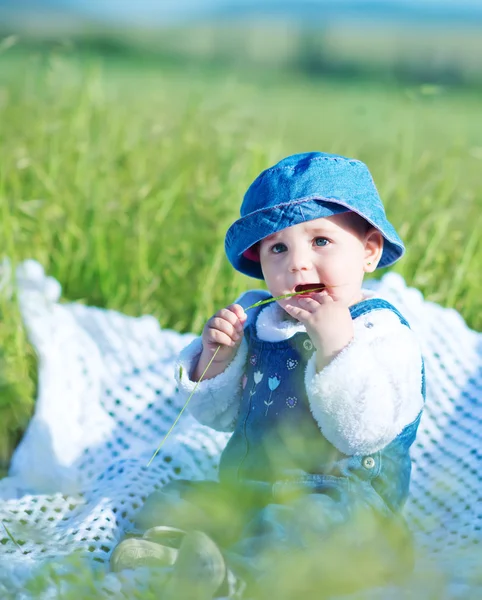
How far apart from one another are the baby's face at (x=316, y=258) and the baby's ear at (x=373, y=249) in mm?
50

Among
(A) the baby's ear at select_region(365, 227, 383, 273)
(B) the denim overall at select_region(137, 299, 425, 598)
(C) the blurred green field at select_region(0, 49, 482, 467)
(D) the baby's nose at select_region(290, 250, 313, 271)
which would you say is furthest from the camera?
(C) the blurred green field at select_region(0, 49, 482, 467)

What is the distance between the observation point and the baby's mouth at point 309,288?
5.37 feet

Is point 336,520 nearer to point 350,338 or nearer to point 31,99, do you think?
point 350,338

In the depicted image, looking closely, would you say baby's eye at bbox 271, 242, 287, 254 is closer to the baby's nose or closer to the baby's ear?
the baby's nose

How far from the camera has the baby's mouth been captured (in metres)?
1.64

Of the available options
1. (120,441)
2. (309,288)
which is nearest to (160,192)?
(120,441)

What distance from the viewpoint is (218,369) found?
179 centimetres

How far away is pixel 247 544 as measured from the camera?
1.52m

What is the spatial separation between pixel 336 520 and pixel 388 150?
89.3 inches

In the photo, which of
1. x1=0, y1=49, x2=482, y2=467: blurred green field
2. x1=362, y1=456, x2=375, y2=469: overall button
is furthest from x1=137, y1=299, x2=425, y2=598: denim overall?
x1=0, y1=49, x2=482, y2=467: blurred green field

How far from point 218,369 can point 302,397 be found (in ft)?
0.65

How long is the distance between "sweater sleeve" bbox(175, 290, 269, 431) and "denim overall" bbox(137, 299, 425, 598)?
25 millimetres

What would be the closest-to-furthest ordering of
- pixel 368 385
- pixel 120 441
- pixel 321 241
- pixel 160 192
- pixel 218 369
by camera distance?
pixel 368 385 < pixel 321 241 < pixel 218 369 < pixel 120 441 < pixel 160 192

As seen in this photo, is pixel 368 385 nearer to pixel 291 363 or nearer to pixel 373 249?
pixel 291 363
